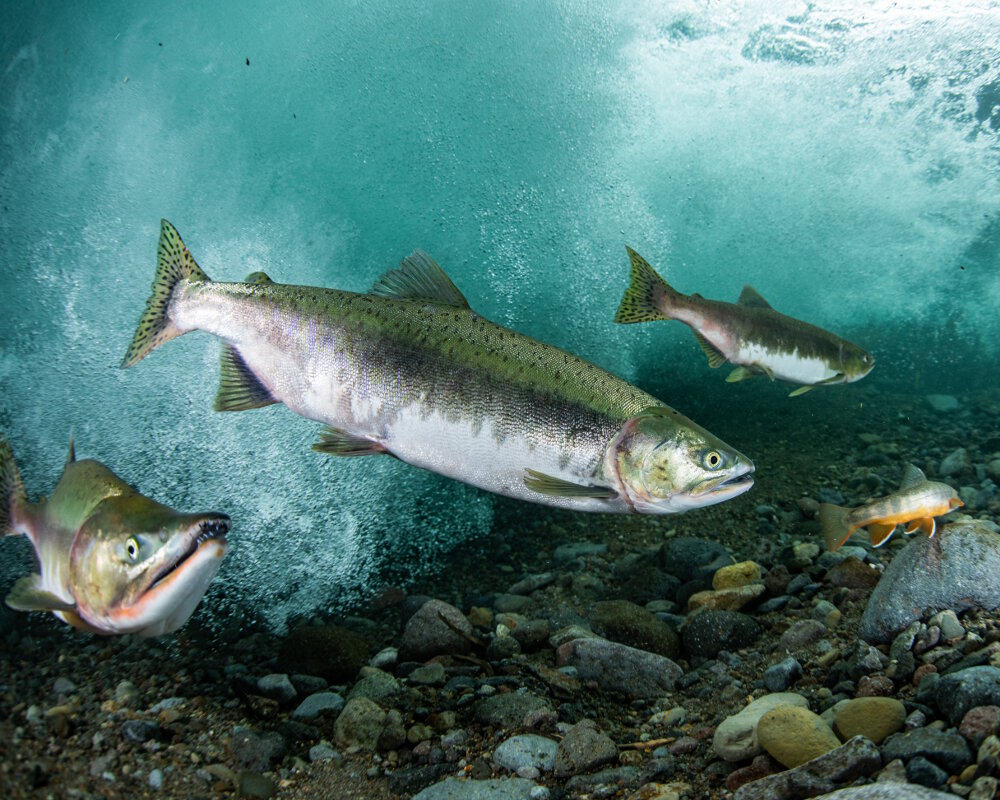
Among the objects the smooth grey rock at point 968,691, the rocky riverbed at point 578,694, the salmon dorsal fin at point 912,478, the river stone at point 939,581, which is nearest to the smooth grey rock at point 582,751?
the rocky riverbed at point 578,694

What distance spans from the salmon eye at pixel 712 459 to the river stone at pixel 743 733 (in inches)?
37.7

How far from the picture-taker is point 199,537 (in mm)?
1729

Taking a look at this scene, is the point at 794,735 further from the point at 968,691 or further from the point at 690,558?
the point at 690,558

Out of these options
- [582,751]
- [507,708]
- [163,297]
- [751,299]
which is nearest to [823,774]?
[582,751]

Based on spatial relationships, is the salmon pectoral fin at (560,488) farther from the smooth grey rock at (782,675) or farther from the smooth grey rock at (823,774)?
the smooth grey rock at (782,675)

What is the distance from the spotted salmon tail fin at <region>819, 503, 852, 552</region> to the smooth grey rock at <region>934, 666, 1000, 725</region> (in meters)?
1.21

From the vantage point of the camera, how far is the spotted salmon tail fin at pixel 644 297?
4328mm

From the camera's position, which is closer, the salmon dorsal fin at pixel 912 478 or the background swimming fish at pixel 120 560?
the background swimming fish at pixel 120 560

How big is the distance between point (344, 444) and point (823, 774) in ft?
5.95

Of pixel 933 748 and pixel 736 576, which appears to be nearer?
pixel 933 748

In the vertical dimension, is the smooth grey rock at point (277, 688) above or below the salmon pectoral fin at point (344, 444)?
below

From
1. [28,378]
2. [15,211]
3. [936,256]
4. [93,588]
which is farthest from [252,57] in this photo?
[936,256]

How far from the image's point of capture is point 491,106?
1681cm

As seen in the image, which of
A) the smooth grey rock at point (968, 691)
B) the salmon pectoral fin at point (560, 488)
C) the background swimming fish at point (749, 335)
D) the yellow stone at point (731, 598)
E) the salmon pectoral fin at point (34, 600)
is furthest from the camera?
the background swimming fish at point (749, 335)
